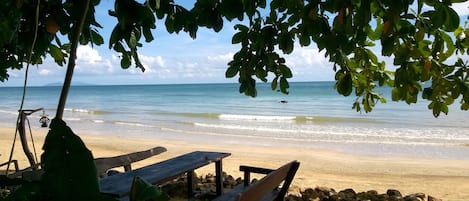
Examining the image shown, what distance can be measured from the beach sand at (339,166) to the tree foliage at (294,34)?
278 centimetres

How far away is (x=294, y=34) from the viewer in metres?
2.49

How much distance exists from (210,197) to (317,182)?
224 centimetres

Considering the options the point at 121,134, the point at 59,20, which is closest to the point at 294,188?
the point at 59,20

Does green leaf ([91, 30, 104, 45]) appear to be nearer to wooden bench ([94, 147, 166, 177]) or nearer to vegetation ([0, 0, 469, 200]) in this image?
vegetation ([0, 0, 469, 200])

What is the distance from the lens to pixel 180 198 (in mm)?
4945

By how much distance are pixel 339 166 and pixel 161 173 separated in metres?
5.18

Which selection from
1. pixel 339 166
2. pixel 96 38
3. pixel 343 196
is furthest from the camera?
pixel 339 166

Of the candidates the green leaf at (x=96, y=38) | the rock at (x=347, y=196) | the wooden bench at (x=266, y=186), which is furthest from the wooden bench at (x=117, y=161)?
the rock at (x=347, y=196)

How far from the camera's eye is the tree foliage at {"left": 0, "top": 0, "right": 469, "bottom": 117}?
163 centimetres

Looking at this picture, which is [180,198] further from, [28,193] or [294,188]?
[28,193]

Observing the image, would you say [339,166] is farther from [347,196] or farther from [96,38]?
[96,38]

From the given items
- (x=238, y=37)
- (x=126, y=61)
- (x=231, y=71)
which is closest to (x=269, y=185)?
(x=231, y=71)

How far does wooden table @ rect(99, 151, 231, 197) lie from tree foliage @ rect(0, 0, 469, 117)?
3.39ft

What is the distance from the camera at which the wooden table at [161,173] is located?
3.17 meters
